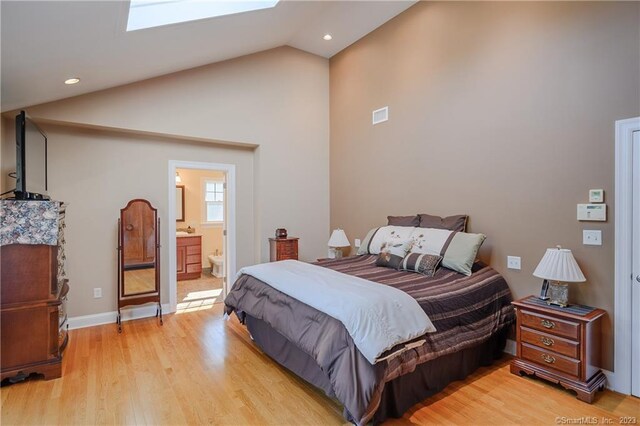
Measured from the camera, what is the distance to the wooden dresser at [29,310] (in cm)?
257

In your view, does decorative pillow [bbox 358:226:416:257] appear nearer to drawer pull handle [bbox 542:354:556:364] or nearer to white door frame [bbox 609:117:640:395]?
drawer pull handle [bbox 542:354:556:364]

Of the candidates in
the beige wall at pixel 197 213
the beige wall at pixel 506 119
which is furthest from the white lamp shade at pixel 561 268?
the beige wall at pixel 197 213

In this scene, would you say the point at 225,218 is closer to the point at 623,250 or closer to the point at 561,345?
the point at 561,345

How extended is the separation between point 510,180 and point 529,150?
310 mm

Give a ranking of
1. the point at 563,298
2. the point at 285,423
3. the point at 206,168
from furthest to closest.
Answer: the point at 206,168 → the point at 563,298 → the point at 285,423

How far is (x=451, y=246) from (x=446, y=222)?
445 mm

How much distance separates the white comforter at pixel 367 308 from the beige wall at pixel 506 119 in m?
1.56

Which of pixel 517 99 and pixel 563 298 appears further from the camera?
pixel 517 99

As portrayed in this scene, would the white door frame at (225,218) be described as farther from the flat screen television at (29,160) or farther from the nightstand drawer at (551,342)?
the nightstand drawer at (551,342)

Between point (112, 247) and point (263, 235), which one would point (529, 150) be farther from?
point (112, 247)

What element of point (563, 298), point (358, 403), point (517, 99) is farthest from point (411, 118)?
point (358, 403)

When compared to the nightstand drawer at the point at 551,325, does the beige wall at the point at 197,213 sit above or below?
above

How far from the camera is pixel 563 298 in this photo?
2.60 metres

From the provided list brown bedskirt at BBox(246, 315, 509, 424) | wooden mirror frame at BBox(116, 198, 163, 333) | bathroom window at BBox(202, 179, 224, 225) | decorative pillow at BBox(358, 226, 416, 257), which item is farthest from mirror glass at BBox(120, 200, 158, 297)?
bathroom window at BBox(202, 179, 224, 225)
